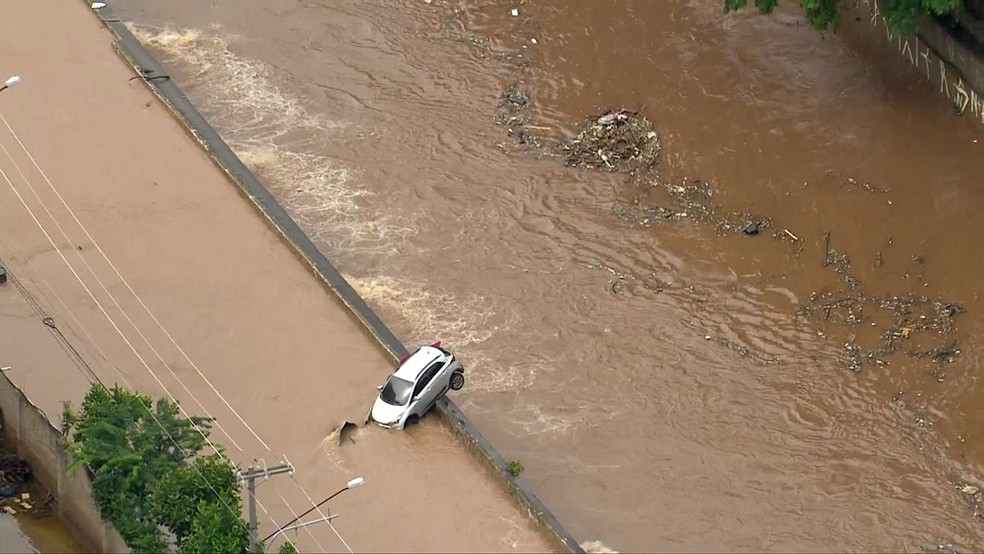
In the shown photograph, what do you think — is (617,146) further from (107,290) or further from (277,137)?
(107,290)

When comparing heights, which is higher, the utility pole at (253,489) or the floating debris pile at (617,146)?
the floating debris pile at (617,146)

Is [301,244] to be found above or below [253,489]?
above

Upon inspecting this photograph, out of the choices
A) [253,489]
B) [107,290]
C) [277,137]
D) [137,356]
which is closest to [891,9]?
[277,137]

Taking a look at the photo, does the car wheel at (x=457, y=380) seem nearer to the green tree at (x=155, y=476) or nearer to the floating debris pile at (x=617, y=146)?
the green tree at (x=155, y=476)

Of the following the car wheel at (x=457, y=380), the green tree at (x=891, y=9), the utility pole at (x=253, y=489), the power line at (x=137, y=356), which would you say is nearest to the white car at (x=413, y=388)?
the car wheel at (x=457, y=380)

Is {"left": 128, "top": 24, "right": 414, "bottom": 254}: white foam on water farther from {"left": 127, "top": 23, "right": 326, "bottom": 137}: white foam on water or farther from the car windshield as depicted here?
the car windshield

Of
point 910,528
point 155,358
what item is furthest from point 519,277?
point 910,528
